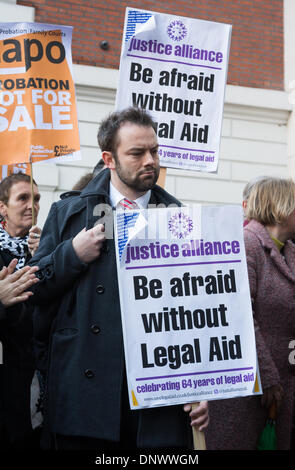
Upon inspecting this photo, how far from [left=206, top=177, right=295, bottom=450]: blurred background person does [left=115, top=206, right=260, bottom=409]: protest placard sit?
75cm

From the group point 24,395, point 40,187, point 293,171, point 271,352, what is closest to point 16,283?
point 24,395

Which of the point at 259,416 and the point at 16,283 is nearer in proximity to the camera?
the point at 16,283

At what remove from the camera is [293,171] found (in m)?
8.41

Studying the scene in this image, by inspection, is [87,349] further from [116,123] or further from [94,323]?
[116,123]

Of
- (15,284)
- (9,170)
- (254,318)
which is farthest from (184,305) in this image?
(9,170)

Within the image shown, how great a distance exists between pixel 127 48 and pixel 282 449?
7.57 ft

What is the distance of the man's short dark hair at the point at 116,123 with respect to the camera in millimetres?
2676

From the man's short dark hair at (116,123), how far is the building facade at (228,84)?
4.58 m

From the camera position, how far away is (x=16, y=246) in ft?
11.8

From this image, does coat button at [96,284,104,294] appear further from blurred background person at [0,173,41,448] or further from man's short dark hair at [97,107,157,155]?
man's short dark hair at [97,107,157,155]

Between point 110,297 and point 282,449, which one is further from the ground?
point 110,297

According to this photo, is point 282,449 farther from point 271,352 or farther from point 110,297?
point 110,297

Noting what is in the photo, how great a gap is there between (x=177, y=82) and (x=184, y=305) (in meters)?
1.79

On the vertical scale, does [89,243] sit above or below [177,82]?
below
